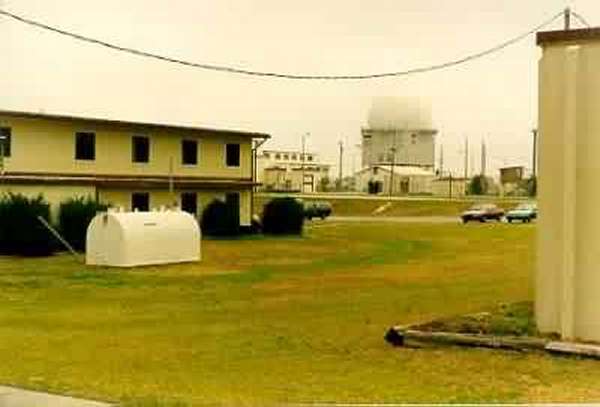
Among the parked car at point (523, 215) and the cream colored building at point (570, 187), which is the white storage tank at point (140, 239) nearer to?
the cream colored building at point (570, 187)

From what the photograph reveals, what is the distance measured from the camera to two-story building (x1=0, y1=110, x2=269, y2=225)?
4253 centimetres

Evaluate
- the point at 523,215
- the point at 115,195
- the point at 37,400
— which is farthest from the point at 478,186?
the point at 37,400

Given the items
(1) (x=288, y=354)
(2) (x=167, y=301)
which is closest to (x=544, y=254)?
(1) (x=288, y=354)

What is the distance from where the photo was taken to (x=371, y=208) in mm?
98125

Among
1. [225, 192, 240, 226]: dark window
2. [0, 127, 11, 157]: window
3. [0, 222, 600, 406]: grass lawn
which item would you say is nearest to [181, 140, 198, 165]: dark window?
[225, 192, 240, 226]: dark window

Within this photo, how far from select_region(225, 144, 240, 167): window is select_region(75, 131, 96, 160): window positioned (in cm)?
963

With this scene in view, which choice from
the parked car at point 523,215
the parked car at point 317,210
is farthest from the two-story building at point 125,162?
the parked car at point 523,215

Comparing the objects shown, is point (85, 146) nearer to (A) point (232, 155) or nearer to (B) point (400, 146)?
(A) point (232, 155)

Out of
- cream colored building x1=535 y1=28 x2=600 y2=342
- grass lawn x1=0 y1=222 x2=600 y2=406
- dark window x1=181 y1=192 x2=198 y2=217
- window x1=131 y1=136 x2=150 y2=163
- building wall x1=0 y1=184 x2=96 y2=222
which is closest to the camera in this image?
grass lawn x1=0 y1=222 x2=600 y2=406

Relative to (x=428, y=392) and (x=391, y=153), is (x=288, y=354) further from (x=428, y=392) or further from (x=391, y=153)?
(x=391, y=153)

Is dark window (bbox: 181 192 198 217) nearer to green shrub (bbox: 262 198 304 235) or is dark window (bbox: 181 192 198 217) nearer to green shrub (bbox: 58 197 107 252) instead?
green shrub (bbox: 262 198 304 235)

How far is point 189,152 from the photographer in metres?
52.0

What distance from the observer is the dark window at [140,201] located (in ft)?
159

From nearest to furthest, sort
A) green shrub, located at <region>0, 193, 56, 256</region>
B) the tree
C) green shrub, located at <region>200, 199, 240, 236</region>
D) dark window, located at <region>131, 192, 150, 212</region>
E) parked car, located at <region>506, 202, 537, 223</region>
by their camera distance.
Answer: green shrub, located at <region>0, 193, 56, 256</region> → dark window, located at <region>131, 192, 150, 212</region> → green shrub, located at <region>200, 199, 240, 236</region> → parked car, located at <region>506, 202, 537, 223</region> → the tree
